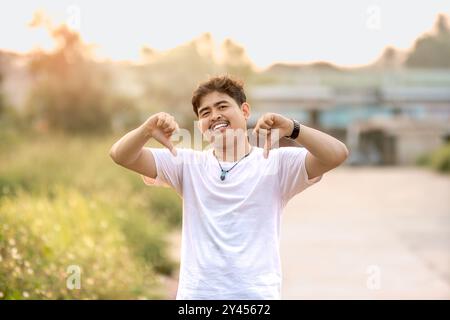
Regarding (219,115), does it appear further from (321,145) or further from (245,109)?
(321,145)

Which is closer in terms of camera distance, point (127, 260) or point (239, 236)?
point (239, 236)

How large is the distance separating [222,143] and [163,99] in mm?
30698

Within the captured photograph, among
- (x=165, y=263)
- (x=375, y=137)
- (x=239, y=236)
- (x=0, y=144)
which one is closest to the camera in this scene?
(x=239, y=236)

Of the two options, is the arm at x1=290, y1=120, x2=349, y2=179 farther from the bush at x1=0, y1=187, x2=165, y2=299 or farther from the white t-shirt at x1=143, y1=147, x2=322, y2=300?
the bush at x1=0, y1=187, x2=165, y2=299

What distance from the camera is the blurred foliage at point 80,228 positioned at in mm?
5324

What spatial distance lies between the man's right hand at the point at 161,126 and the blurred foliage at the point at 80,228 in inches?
74.0

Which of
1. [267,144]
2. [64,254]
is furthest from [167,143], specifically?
[64,254]

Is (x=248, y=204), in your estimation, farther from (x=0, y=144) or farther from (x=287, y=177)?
(x=0, y=144)

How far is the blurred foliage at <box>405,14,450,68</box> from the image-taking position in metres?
79.1

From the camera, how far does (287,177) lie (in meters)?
3.09

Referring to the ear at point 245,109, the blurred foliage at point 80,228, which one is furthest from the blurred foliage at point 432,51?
the ear at point 245,109

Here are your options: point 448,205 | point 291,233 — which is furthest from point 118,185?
point 448,205

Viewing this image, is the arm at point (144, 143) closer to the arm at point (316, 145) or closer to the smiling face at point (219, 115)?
the smiling face at point (219, 115)

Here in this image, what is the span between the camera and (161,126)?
298 cm
